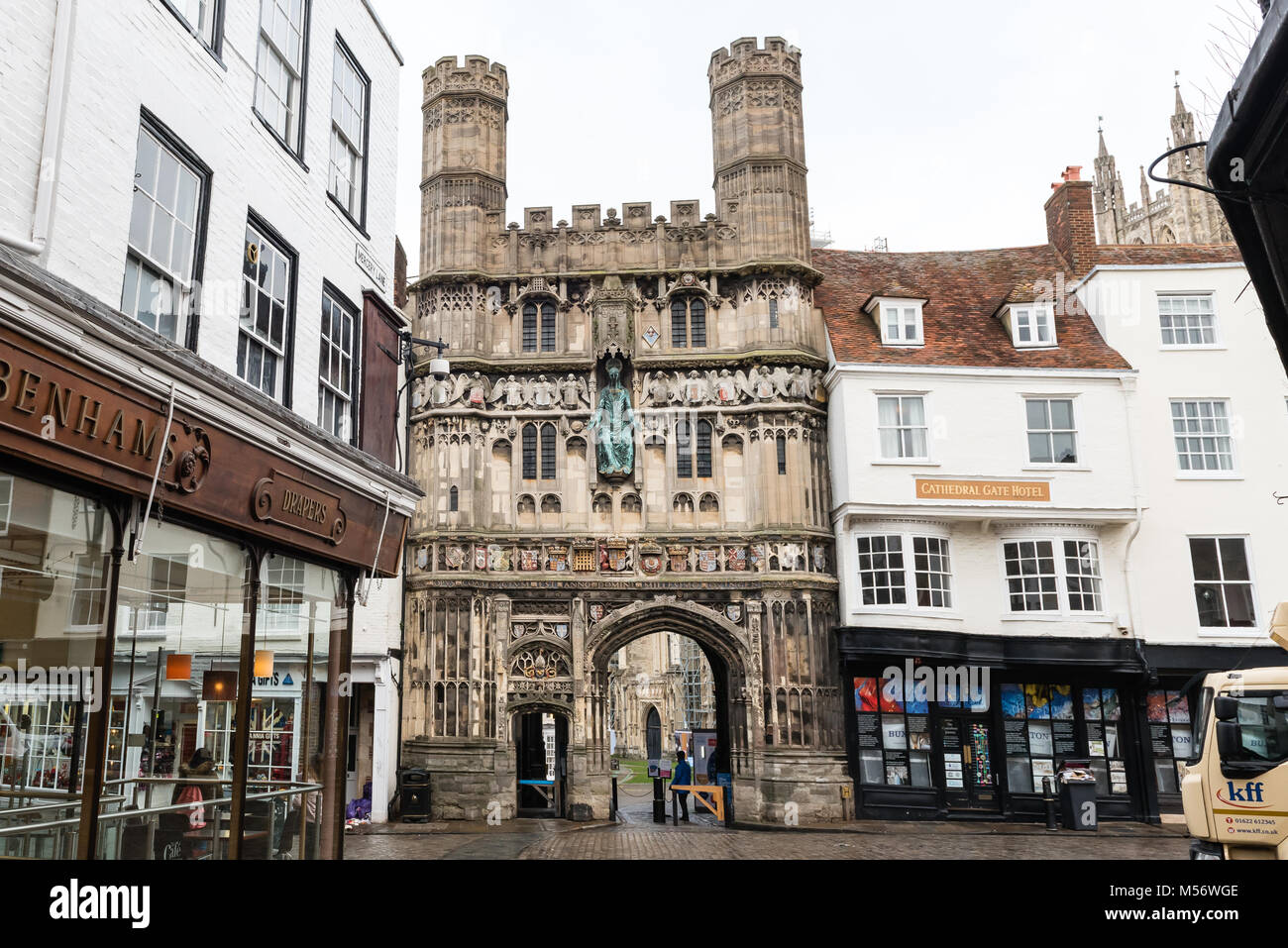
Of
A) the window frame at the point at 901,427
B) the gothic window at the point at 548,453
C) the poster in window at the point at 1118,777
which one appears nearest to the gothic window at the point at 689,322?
the gothic window at the point at 548,453

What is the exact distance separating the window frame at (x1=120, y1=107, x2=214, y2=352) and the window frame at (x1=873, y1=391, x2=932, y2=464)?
18.0 meters

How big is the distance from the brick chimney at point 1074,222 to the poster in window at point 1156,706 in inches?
440

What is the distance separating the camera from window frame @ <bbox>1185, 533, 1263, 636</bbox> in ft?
75.7

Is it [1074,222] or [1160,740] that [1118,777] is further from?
[1074,222]

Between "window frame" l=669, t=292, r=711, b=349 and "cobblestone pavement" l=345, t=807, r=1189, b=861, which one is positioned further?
"window frame" l=669, t=292, r=711, b=349

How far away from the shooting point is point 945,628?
23219mm

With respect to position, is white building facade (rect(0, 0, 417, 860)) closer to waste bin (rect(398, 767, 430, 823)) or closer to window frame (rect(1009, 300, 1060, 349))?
waste bin (rect(398, 767, 430, 823))

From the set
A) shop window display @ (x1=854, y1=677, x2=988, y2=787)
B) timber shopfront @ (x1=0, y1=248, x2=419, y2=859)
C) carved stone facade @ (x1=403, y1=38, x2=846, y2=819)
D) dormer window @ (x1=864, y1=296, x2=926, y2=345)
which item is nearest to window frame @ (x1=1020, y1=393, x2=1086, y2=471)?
dormer window @ (x1=864, y1=296, x2=926, y2=345)

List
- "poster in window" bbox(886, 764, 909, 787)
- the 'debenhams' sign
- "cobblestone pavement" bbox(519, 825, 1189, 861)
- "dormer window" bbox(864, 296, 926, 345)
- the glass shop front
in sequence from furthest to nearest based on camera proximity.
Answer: "dormer window" bbox(864, 296, 926, 345), "poster in window" bbox(886, 764, 909, 787), "cobblestone pavement" bbox(519, 825, 1189, 861), the glass shop front, the 'debenhams' sign

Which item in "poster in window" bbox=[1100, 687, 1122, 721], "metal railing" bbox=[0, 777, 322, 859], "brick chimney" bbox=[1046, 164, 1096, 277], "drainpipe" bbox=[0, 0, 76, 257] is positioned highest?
"brick chimney" bbox=[1046, 164, 1096, 277]

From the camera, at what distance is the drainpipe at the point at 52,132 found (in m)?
6.16

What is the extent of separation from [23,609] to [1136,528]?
23.3 meters
